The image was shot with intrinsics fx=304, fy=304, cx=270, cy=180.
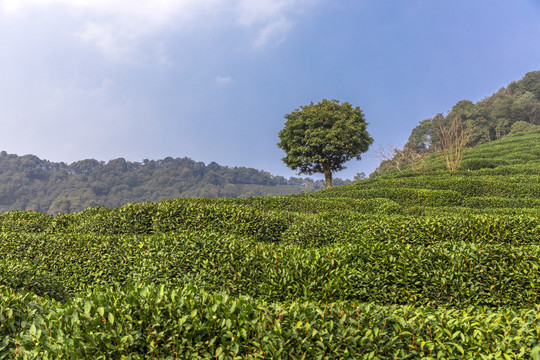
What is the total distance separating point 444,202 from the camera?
68.0 feet

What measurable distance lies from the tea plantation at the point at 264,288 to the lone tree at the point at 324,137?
73.5 ft

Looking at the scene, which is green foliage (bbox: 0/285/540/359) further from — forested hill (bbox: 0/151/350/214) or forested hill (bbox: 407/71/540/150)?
forested hill (bbox: 0/151/350/214)

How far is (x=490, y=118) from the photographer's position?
7581 cm

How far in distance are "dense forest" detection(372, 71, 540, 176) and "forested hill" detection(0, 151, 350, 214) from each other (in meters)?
70.1

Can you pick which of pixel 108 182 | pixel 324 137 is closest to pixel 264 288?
pixel 324 137

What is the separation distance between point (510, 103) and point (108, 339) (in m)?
103

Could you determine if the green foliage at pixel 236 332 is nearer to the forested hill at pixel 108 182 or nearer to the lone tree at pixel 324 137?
the lone tree at pixel 324 137

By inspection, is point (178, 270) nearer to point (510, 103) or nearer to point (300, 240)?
point (300, 240)

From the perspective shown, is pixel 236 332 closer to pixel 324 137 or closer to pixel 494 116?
pixel 324 137

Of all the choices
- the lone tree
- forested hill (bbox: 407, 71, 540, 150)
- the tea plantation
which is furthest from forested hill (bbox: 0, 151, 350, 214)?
the tea plantation

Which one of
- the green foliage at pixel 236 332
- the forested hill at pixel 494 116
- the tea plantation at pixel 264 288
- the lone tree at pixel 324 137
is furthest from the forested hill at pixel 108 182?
the green foliage at pixel 236 332

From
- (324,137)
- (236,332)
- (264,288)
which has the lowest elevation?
(264,288)

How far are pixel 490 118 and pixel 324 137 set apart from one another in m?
64.5

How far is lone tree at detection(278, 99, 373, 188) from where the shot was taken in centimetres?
3491
